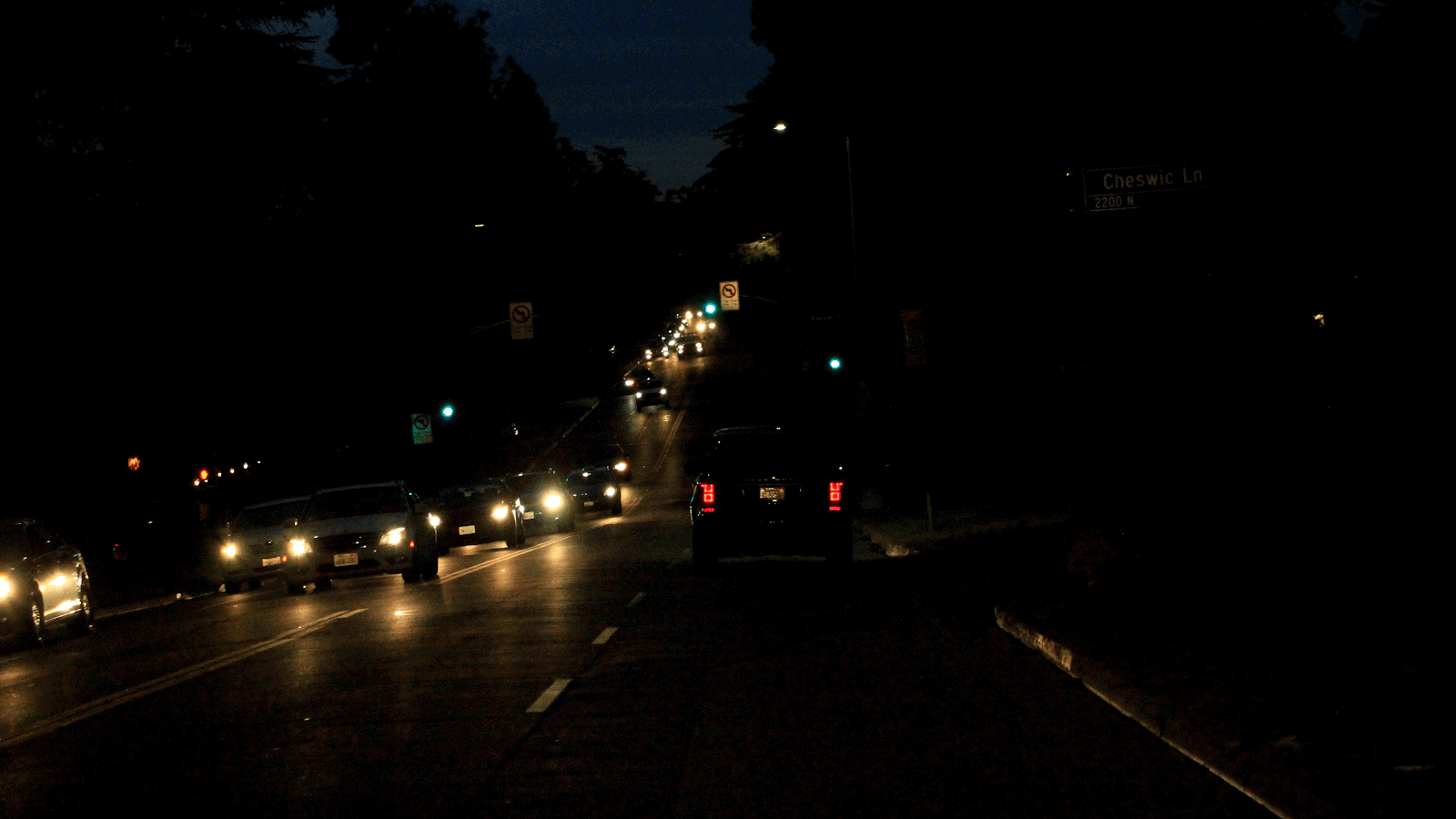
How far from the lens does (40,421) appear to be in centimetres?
4097

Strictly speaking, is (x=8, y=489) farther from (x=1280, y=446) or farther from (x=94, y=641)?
(x=1280, y=446)

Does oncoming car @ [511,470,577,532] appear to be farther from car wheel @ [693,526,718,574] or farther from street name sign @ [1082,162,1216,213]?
street name sign @ [1082,162,1216,213]

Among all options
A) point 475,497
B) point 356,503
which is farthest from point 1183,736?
point 475,497

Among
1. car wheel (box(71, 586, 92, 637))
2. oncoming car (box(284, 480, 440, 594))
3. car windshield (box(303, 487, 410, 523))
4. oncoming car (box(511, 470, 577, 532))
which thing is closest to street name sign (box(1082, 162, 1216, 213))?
oncoming car (box(284, 480, 440, 594))

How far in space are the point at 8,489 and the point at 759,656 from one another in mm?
32266

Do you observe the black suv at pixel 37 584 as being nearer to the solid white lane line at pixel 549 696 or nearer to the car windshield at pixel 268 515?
the car windshield at pixel 268 515

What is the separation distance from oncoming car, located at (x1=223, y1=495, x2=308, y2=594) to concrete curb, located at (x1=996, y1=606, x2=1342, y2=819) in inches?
796

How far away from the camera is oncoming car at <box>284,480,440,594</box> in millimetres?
24234

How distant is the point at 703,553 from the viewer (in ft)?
74.0

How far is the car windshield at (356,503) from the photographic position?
25.0 meters

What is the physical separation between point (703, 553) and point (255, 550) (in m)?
11.7

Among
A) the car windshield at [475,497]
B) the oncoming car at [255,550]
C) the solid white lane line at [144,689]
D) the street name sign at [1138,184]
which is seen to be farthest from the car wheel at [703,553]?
the car windshield at [475,497]

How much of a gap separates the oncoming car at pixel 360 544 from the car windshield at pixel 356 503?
15 mm

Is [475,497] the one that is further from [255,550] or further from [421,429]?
[421,429]
